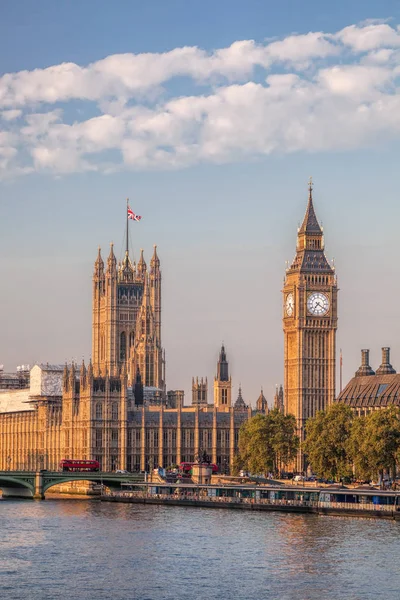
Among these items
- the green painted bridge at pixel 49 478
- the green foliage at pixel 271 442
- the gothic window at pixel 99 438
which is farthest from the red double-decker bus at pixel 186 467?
the gothic window at pixel 99 438

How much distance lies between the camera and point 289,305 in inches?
7402

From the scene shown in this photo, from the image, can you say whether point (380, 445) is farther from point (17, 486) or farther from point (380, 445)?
point (17, 486)

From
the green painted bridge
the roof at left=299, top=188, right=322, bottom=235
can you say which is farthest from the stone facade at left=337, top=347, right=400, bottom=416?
the green painted bridge

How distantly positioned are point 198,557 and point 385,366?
9570 centimetres

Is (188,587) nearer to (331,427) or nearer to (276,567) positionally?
(276,567)

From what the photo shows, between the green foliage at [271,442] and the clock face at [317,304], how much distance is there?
53.5 feet

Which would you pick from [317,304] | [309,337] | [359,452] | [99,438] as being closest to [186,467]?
[99,438]

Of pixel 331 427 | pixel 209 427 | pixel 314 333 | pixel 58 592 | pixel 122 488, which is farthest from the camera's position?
pixel 209 427

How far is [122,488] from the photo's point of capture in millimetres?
169125

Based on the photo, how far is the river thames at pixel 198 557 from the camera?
89000 millimetres

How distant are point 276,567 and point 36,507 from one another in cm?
5676

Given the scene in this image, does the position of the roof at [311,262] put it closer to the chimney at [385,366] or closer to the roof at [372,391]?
the roof at [372,391]

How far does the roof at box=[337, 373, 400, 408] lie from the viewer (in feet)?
602

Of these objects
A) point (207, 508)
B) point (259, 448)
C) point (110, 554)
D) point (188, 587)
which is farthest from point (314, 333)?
point (188, 587)
